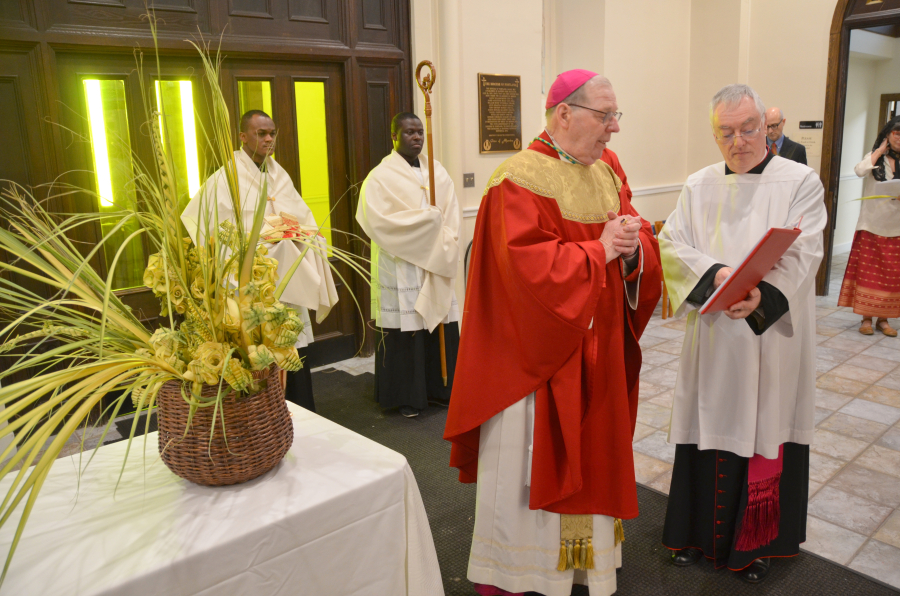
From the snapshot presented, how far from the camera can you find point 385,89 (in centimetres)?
530

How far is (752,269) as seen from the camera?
203 centimetres

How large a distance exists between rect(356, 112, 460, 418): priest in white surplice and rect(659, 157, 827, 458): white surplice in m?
1.80

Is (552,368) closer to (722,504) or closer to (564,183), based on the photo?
(564,183)

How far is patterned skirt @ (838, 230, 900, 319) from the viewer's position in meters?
5.69

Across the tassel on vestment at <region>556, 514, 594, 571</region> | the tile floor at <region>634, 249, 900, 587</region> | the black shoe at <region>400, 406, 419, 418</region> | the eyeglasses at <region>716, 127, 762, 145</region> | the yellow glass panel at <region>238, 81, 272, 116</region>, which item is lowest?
the tile floor at <region>634, 249, 900, 587</region>

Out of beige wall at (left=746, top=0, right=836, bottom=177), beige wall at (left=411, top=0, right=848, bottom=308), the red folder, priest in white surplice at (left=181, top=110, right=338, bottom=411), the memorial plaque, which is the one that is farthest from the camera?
beige wall at (left=746, top=0, right=836, bottom=177)

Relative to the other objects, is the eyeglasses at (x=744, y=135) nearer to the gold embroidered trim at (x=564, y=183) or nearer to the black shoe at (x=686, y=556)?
the gold embroidered trim at (x=564, y=183)

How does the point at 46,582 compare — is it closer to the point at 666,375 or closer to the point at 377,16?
the point at 666,375

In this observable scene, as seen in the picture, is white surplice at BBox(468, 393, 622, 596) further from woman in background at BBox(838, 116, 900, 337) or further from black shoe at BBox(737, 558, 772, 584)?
woman in background at BBox(838, 116, 900, 337)

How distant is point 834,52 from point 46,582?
25.5 ft

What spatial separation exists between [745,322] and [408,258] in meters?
2.13

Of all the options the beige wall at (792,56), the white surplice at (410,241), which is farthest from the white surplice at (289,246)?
the beige wall at (792,56)

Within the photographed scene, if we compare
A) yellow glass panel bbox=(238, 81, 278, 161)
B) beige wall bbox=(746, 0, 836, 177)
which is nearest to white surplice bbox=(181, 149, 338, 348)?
yellow glass panel bbox=(238, 81, 278, 161)

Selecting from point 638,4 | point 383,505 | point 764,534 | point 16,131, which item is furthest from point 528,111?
point 383,505
